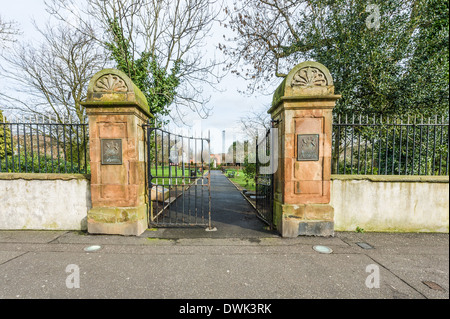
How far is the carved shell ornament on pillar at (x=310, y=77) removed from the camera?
4477 millimetres

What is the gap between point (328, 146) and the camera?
14.8ft

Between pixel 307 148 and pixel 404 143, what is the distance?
402 centimetres

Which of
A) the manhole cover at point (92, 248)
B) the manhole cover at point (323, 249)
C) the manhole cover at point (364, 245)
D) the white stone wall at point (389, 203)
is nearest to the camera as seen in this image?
the manhole cover at point (323, 249)

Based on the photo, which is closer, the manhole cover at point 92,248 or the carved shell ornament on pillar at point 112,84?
the manhole cover at point 92,248

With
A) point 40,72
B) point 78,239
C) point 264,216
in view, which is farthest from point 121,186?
point 40,72

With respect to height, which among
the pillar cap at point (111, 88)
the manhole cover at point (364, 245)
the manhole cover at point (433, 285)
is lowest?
the manhole cover at point (364, 245)

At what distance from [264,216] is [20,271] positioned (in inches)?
208

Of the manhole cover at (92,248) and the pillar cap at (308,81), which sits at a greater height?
the pillar cap at (308,81)

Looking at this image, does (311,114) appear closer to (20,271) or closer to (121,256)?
(121,256)

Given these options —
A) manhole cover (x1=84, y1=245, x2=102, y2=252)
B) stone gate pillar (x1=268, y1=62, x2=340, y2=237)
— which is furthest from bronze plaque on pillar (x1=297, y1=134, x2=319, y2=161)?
manhole cover (x1=84, y1=245, x2=102, y2=252)

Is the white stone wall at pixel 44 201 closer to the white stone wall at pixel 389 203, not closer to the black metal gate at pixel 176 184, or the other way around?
the black metal gate at pixel 176 184

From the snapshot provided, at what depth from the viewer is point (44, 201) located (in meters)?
4.91

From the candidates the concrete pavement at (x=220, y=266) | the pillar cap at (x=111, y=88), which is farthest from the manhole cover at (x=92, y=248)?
the pillar cap at (x=111, y=88)

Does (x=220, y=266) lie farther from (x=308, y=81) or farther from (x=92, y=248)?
(x=308, y=81)
